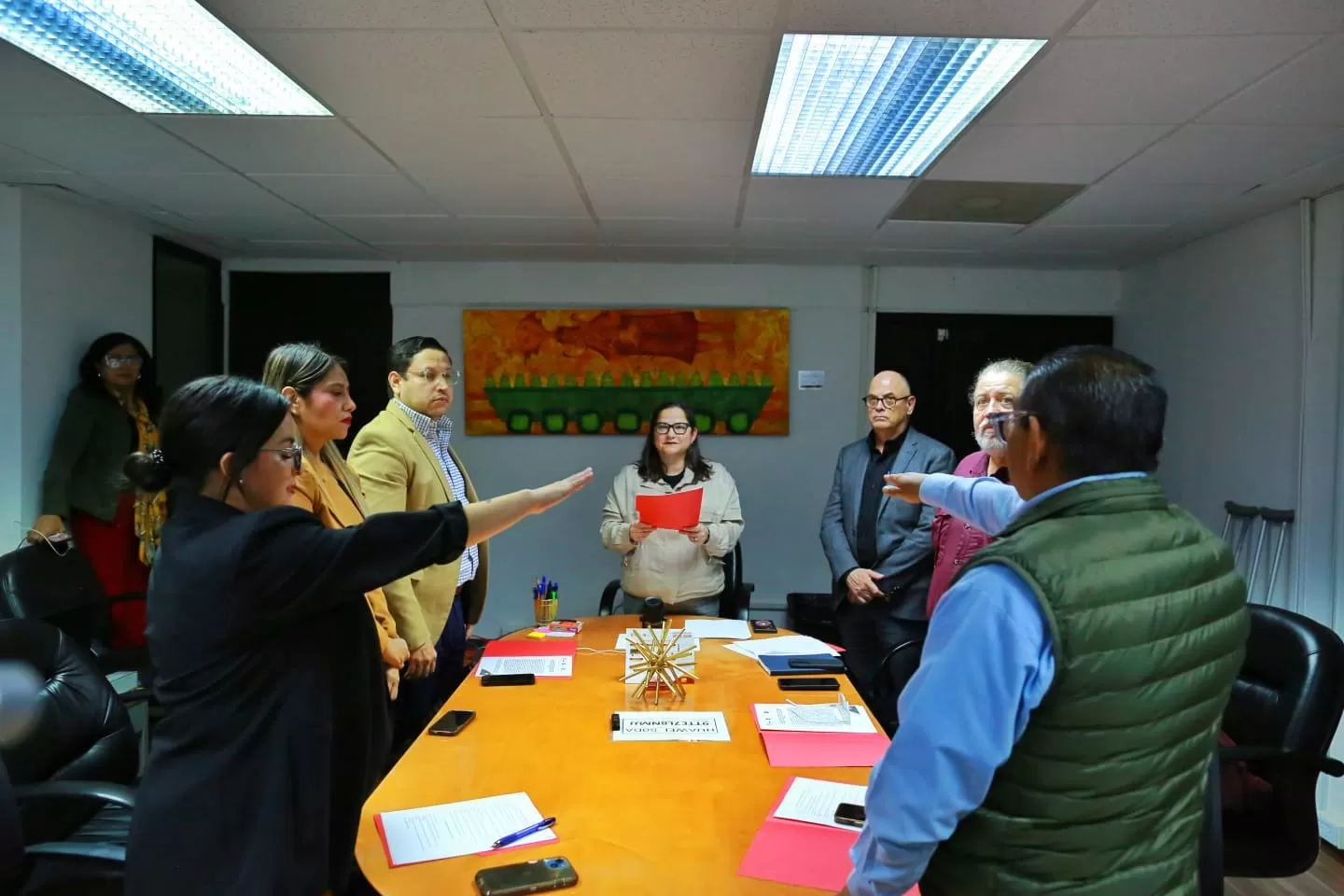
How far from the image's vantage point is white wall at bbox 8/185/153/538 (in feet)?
10.6

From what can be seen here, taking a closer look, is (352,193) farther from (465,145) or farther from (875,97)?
(875,97)

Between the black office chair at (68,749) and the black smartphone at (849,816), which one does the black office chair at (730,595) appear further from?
the black smartphone at (849,816)

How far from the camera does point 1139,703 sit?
970mm

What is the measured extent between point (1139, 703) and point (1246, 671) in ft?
5.37

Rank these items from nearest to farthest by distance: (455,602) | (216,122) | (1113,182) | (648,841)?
(648,841), (216,122), (455,602), (1113,182)

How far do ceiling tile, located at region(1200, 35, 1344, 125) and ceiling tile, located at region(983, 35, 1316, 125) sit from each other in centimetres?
6

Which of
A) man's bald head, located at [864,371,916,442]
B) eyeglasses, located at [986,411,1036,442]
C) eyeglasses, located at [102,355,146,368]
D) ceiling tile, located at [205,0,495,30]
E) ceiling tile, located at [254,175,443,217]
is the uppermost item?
ceiling tile, located at [254,175,443,217]

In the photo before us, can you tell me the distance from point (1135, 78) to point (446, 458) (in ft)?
7.80

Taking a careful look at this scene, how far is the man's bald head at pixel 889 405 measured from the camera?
3094mm

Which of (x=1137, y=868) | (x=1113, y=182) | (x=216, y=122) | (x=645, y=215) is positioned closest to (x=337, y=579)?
(x=1137, y=868)

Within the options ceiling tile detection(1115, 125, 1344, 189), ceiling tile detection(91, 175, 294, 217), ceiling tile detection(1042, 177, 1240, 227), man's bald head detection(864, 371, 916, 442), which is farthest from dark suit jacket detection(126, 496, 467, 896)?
ceiling tile detection(1042, 177, 1240, 227)

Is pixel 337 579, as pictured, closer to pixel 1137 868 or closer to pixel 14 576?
pixel 1137 868

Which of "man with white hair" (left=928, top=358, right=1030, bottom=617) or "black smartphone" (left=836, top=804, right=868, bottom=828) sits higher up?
"man with white hair" (left=928, top=358, right=1030, bottom=617)

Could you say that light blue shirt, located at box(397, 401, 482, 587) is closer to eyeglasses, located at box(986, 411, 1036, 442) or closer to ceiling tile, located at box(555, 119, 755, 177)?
ceiling tile, located at box(555, 119, 755, 177)
